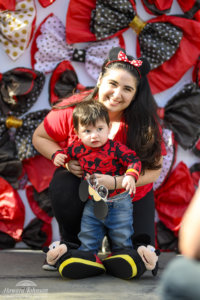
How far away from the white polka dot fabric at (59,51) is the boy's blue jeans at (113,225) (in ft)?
2.95

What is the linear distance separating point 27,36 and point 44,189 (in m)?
0.90

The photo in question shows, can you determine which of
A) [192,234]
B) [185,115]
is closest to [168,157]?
[185,115]

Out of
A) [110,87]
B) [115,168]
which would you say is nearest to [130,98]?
[110,87]

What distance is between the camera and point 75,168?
1.90 metres

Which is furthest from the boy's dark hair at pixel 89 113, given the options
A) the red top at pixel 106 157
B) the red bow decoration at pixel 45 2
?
the red bow decoration at pixel 45 2

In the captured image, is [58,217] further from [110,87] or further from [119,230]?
[110,87]

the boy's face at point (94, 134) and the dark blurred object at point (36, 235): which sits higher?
the boy's face at point (94, 134)

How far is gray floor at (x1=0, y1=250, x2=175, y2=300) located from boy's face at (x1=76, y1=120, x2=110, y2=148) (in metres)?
0.59

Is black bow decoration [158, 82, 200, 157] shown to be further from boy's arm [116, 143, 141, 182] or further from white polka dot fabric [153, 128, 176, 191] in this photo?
boy's arm [116, 143, 141, 182]

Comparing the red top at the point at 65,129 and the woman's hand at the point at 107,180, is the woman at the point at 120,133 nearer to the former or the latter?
the red top at the point at 65,129

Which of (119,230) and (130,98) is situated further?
(130,98)

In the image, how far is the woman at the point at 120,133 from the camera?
1.92 metres

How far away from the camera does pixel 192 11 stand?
245cm

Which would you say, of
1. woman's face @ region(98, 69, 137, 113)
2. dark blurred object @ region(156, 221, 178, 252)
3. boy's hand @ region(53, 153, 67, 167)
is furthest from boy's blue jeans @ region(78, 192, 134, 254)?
dark blurred object @ region(156, 221, 178, 252)
